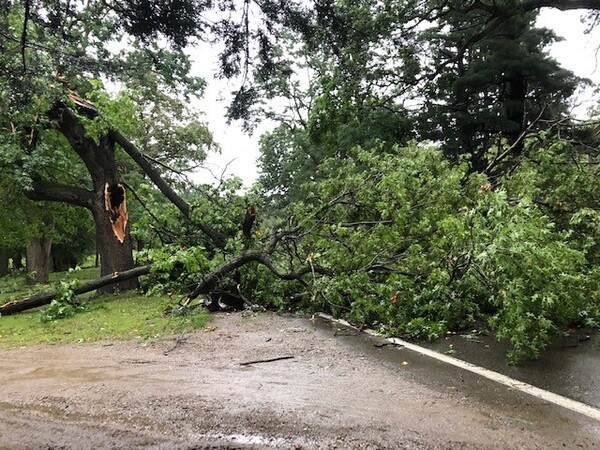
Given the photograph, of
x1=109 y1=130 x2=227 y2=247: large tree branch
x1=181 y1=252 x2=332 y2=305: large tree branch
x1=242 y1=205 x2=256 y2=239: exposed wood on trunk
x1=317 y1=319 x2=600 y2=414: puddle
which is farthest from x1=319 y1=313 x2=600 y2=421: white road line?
x1=109 y1=130 x2=227 y2=247: large tree branch

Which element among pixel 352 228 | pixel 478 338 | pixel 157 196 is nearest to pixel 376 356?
pixel 478 338

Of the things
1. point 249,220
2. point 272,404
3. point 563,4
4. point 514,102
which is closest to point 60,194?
point 249,220

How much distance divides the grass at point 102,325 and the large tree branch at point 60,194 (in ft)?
10.5

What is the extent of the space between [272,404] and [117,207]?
9.17 metres

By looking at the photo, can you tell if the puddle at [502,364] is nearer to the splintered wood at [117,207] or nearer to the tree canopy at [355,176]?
the tree canopy at [355,176]

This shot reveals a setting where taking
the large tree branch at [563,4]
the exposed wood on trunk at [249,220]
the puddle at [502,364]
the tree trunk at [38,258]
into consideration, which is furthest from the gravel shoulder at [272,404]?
the tree trunk at [38,258]

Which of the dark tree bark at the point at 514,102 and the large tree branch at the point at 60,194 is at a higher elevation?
the dark tree bark at the point at 514,102

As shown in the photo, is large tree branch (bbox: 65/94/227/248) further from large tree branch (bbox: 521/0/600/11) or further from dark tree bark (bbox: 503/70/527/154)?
dark tree bark (bbox: 503/70/527/154)

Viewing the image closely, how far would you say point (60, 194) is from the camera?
11.0 metres

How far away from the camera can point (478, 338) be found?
15.3 ft

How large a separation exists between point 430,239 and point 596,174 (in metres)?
2.63

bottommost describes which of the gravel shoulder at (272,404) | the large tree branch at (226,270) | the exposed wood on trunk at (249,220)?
the gravel shoulder at (272,404)

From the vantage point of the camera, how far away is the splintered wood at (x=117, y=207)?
1088cm

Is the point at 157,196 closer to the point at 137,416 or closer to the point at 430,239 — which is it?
the point at 430,239
